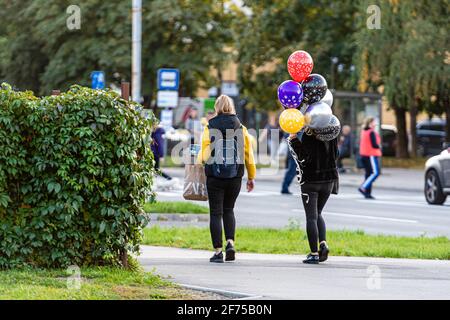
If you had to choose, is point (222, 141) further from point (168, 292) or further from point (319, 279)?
point (168, 292)

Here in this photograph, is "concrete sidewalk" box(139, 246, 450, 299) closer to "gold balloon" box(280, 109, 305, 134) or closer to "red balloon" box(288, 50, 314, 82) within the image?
"gold balloon" box(280, 109, 305, 134)

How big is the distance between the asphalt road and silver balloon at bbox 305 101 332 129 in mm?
5080

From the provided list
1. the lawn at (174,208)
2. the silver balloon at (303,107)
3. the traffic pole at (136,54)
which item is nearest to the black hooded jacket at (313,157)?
the silver balloon at (303,107)

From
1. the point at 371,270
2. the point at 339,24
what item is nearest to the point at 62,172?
the point at 371,270

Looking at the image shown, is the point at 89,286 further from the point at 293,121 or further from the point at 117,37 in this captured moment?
the point at 117,37

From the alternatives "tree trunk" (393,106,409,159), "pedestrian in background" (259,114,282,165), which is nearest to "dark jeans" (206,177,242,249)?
"pedestrian in background" (259,114,282,165)

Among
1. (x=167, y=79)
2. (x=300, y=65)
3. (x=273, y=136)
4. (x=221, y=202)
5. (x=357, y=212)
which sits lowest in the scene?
(x=357, y=212)

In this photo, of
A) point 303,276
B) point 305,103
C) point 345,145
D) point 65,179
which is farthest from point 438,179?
point 345,145

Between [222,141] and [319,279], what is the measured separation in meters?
2.30

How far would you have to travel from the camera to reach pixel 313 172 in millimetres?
11742

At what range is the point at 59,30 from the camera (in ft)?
142

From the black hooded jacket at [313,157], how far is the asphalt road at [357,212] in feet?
15.9

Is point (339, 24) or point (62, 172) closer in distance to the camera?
point (62, 172)

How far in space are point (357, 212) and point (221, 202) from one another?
887 cm
